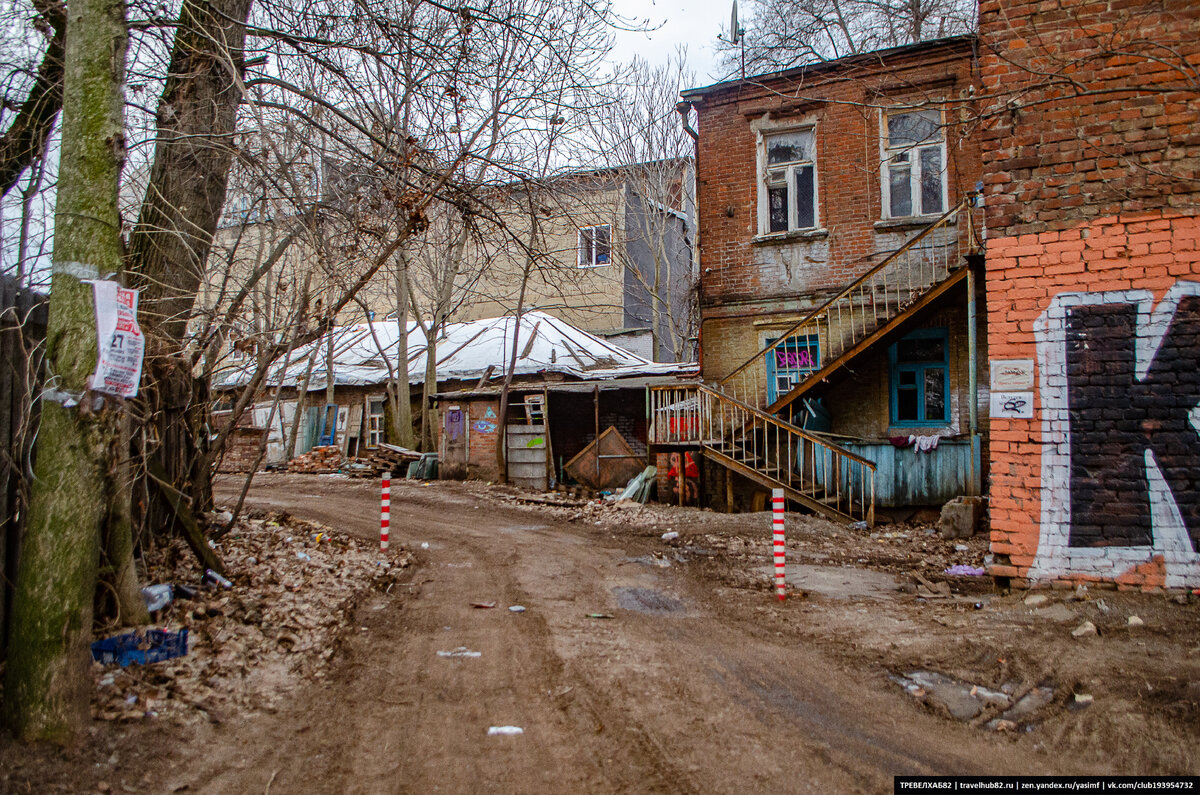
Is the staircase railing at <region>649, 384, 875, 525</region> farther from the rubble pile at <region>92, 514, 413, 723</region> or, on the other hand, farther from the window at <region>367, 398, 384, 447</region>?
the window at <region>367, 398, 384, 447</region>

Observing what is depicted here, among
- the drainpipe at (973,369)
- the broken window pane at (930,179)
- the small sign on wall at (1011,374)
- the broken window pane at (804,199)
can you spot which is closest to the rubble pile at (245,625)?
the small sign on wall at (1011,374)

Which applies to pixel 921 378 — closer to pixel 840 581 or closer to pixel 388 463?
pixel 840 581

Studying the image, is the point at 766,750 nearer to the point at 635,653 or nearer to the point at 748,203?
the point at 635,653

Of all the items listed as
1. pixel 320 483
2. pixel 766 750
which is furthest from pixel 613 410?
pixel 766 750

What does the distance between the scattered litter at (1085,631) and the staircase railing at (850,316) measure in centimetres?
745

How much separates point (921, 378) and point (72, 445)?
43.6ft

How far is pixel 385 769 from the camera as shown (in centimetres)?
373

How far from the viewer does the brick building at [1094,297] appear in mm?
6328

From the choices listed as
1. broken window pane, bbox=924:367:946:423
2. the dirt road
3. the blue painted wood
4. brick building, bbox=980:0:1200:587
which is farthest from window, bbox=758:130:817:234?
the dirt road

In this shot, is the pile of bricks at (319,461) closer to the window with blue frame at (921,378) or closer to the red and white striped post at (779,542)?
the window with blue frame at (921,378)

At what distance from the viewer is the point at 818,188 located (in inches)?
567

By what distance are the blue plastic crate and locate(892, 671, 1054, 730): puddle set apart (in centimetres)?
464

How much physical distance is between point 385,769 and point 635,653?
224 centimetres

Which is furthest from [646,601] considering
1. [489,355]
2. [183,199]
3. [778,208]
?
[489,355]
